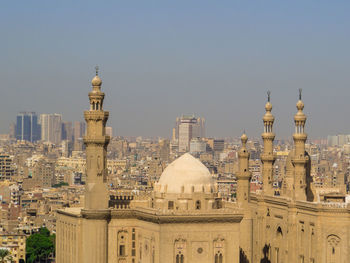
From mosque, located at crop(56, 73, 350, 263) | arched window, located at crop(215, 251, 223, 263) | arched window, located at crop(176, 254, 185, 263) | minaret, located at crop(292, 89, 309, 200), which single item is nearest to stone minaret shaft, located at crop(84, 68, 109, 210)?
mosque, located at crop(56, 73, 350, 263)

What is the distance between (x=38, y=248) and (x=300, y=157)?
42.0 m

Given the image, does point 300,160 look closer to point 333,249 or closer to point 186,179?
point 333,249

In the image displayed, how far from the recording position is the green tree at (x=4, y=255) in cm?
8906

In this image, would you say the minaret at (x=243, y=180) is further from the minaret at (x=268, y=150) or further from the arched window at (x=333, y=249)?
the arched window at (x=333, y=249)

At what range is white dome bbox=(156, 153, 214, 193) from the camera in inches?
2370

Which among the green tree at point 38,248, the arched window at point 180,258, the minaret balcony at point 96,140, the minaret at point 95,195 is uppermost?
the minaret balcony at point 96,140

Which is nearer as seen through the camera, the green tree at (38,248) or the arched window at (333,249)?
the arched window at (333,249)

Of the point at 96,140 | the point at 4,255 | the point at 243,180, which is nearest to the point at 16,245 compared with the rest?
the point at 4,255

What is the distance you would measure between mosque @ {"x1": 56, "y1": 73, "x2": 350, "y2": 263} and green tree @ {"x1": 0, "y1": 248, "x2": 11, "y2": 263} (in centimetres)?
2639

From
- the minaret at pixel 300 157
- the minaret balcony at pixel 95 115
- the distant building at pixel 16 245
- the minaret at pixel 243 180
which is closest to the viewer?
the minaret balcony at pixel 95 115

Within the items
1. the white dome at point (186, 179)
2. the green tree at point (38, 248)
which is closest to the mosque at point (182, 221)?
the white dome at point (186, 179)

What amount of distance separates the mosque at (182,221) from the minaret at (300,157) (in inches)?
2.3

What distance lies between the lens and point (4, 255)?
89.3m

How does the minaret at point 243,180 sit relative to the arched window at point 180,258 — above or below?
above
